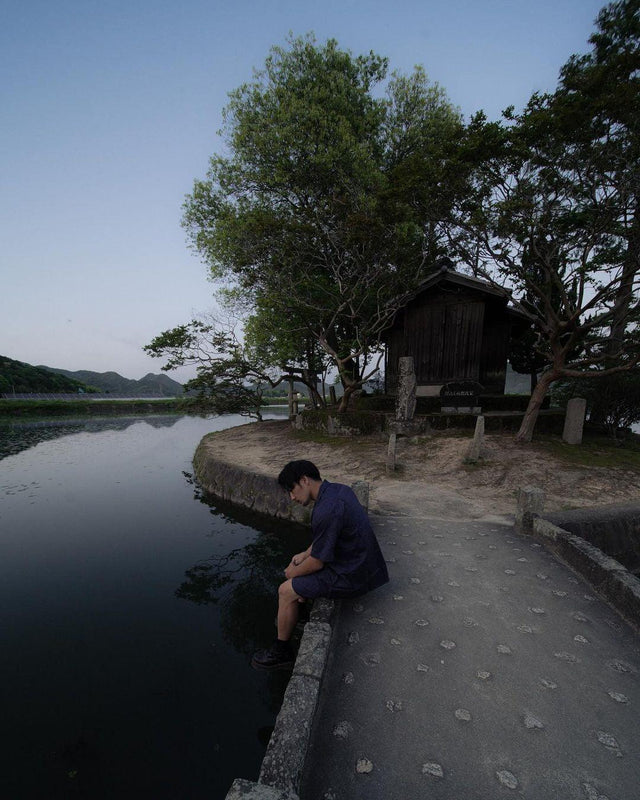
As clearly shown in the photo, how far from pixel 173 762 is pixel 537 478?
10089 millimetres

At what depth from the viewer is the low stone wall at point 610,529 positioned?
20.0 feet

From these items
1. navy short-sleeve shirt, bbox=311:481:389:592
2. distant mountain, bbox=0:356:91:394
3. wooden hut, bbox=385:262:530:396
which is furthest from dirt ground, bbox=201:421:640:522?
A: distant mountain, bbox=0:356:91:394

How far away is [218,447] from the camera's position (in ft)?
53.9

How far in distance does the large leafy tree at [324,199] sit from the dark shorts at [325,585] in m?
12.1

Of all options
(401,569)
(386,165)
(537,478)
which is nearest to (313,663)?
(401,569)

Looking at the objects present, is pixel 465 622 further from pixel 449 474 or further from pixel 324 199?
pixel 324 199

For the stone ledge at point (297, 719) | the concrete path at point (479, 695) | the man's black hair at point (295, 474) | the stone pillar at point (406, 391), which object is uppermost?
the stone pillar at point (406, 391)

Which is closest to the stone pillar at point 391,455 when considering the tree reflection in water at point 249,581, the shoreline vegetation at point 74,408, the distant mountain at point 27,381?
the tree reflection in water at point 249,581

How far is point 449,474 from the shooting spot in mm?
10438

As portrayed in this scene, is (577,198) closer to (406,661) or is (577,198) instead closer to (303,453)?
(303,453)

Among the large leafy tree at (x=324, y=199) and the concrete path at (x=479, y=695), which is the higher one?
the large leafy tree at (x=324, y=199)

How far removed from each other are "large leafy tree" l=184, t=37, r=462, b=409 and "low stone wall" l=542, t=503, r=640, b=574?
10329 mm

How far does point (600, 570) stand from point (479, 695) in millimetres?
2852

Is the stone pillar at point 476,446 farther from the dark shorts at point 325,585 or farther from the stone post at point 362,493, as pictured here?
the dark shorts at point 325,585
